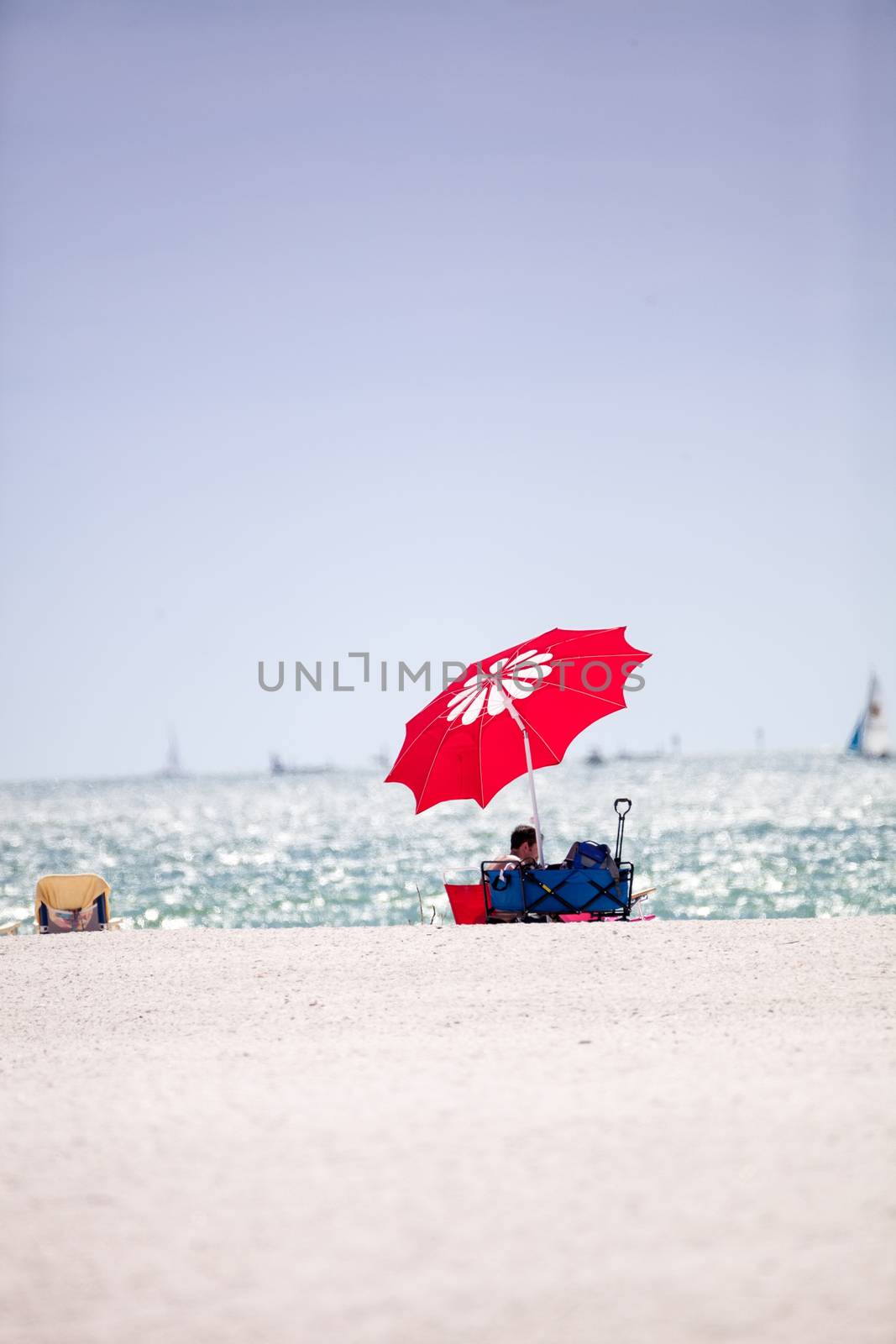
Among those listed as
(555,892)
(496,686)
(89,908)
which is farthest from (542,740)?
(89,908)

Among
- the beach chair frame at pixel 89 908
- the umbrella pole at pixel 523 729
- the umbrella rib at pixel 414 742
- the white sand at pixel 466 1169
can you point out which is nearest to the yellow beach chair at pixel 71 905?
the beach chair frame at pixel 89 908

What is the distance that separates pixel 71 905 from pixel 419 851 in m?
30.4

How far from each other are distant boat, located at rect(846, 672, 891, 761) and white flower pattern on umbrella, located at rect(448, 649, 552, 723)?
8582 cm

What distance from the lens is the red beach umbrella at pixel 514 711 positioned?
10.5 metres

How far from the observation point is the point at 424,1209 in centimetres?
396

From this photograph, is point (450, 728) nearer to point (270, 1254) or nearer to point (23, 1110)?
point (23, 1110)

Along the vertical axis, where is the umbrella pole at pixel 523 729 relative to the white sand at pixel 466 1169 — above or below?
above

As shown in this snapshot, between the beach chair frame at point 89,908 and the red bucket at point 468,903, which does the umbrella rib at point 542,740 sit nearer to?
the red bucket at point 468,903

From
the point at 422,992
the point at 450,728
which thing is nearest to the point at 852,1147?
the point at 422,992

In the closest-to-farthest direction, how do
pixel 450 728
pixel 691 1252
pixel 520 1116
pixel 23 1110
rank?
pixel 691 1252 → pixel 520 1116 → pixel 23 1110 → pixel 450 728

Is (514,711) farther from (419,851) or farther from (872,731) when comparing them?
(872,731)

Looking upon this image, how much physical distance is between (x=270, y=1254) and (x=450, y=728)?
277 inches

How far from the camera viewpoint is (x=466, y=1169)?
4.25 metres

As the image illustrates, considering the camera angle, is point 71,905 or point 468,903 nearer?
point 468,903
